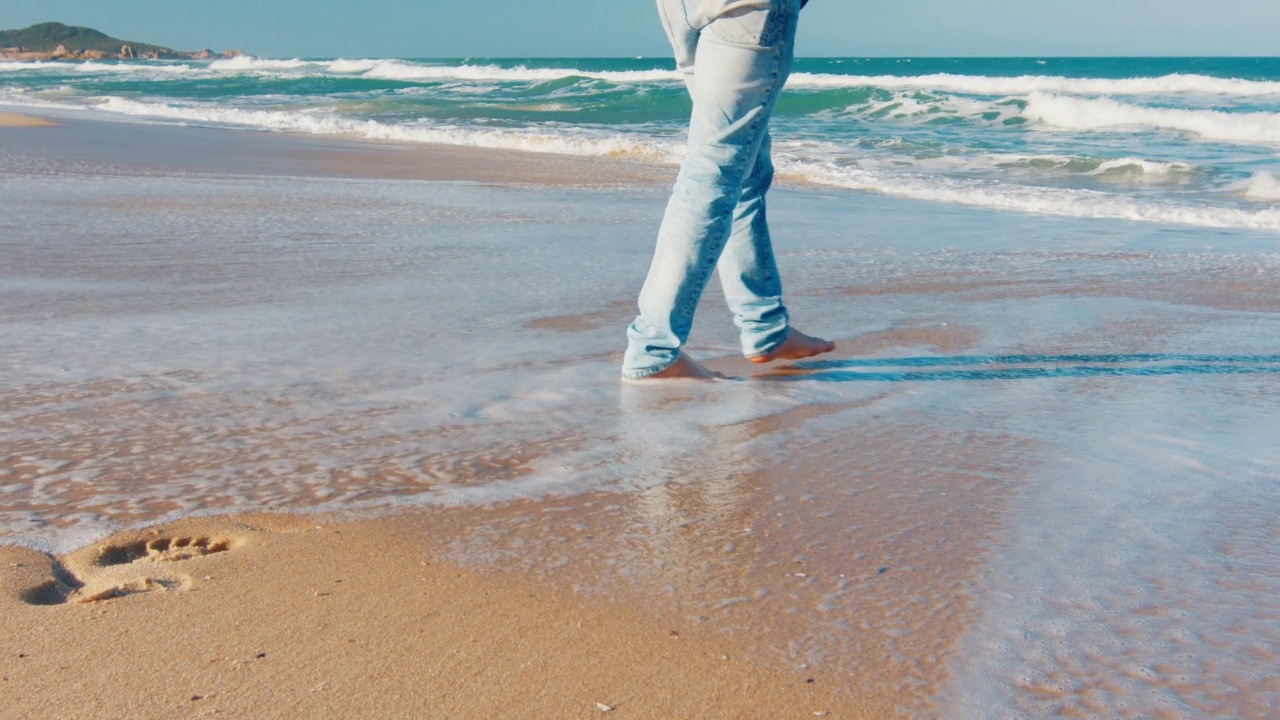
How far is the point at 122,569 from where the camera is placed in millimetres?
1442

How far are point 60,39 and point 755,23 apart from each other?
10367cm

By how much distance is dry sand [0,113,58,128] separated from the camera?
33.5ft

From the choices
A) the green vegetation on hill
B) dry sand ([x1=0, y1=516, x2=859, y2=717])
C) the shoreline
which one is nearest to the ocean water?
the shoreline

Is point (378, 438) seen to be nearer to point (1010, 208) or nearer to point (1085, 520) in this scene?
point (1085, 520)

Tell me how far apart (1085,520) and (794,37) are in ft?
3.73

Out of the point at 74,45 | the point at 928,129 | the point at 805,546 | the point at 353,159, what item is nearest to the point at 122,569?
the point at 805,546

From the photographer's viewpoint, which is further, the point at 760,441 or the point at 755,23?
the point at 755,23

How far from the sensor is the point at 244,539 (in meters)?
1.55

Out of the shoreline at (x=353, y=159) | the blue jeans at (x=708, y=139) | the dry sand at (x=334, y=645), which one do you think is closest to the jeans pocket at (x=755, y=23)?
the blue jeans at (x=708, y=139)

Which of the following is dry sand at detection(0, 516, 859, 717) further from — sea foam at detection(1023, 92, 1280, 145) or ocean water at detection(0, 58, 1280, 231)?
sea foam at detection(1023, 92, 1280, 145)

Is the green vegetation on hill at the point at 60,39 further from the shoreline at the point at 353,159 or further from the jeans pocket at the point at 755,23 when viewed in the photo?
the jeans pocket at the point at 755,23

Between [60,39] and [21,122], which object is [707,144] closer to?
[21,122]

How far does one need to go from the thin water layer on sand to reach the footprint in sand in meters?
0.06

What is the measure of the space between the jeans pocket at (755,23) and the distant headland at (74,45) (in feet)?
287
